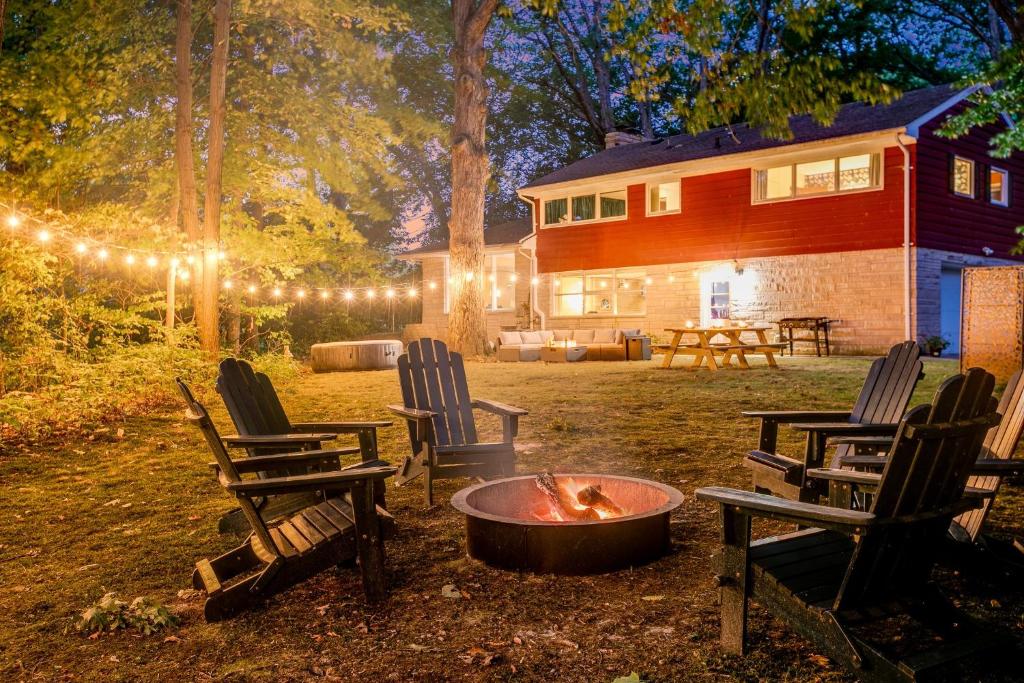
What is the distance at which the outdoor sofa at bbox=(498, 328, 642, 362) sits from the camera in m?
19.2

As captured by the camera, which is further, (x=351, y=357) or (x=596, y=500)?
(x=351, y=357)

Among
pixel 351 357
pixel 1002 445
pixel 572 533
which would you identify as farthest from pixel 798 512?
pixel 351 357

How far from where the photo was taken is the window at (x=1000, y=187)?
2169cm

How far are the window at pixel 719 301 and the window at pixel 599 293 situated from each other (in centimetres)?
218

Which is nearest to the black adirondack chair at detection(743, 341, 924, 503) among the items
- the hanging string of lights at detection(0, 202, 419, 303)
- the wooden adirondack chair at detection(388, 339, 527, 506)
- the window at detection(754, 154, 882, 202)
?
the wooden adirondack chair at detection(388, 339, 527, 506)

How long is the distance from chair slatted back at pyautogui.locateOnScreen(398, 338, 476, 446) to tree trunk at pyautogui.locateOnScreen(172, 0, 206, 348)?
966cm

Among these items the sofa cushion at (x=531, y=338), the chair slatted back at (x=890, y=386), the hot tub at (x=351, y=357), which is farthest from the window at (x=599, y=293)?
the chair slatted back at (x=890, y=386)

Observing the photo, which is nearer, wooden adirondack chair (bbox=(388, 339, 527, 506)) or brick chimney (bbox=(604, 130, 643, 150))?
wooden adirondack chair (bbox=(388, 339, 527, 506))

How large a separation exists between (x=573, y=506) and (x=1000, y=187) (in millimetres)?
22669

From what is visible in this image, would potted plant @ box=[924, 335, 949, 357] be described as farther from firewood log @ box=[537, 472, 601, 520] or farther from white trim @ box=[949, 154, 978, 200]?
firewood log @ box=[537, 472, 601, 520]

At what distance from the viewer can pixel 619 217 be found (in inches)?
954

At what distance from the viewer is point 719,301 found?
72.3 feet

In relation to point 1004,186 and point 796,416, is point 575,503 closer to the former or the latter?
point 796,416

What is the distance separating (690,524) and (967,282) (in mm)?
7206
